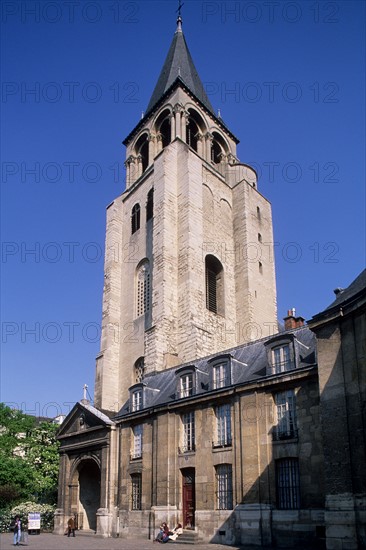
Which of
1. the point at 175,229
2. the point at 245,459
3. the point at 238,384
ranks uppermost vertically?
the point at 175,229

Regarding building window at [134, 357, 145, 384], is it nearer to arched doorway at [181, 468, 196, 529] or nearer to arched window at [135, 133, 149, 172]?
arched doorway at [181, 468, 196, 529]

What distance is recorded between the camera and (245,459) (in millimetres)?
19281

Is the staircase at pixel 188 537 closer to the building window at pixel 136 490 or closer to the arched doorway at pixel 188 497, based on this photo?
the arched doorway at pixel 188 497

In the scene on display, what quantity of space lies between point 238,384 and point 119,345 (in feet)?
70.0

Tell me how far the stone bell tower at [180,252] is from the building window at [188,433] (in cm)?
1015

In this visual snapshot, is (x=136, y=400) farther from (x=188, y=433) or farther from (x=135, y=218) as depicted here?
(x=135, y=218)

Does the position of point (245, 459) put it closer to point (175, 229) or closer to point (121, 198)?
point (175, 229)

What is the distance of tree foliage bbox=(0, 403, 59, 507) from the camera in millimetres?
31969

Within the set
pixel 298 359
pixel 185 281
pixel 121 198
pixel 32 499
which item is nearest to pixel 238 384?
pixel 298 359

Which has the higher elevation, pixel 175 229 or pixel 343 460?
pixel 175 229

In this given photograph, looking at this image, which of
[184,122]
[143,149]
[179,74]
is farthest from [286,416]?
[179,74]

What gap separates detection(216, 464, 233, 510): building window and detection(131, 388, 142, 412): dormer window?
660cm

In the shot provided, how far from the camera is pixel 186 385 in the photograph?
23.6 metres

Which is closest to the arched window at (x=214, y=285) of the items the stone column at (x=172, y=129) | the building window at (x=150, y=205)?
the building window at (x=150, y=205)
